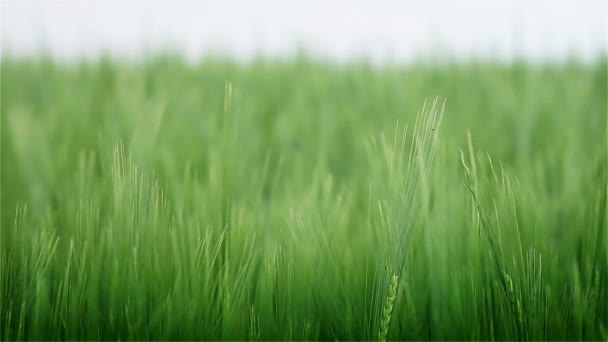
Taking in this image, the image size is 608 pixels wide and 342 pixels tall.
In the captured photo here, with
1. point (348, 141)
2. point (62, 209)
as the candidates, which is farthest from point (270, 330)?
point (348, 141)

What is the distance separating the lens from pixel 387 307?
1.62 feet

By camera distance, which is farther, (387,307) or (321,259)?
(321,259)

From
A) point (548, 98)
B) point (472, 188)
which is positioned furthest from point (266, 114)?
point (472, 188)

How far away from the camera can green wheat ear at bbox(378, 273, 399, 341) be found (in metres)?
0.48

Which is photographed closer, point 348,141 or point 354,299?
point 354,299

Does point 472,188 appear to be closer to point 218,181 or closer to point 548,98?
point 218,181

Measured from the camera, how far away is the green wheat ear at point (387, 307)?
485 millimetres

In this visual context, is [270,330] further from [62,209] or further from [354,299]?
[62,209]

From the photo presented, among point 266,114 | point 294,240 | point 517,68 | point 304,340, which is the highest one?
point 517,68

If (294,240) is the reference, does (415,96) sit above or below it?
above

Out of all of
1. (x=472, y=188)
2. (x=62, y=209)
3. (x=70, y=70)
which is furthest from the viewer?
(x=70, y=70)

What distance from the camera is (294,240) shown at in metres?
0.65

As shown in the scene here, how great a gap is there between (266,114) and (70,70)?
3.69ft

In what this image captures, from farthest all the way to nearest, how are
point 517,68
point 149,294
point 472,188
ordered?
1. point 517,68
2. point 149,294
3. point 472,188
